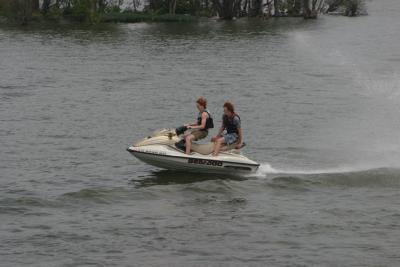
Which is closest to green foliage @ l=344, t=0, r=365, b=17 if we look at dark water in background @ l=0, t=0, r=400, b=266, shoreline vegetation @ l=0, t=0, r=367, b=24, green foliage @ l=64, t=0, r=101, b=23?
shoreline vegetation @ l=0, t=0, r=367, b=24

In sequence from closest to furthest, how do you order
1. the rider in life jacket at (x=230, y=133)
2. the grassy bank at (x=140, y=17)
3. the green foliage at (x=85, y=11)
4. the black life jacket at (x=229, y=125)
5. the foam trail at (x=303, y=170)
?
the rider in life jacket at (x=230, y=133), the black life jacket at (x=229, y=125), the foam trail at (x=303, y=170), the green foliage at (x=85, y=11), the grassy bank at (x=140, y=17)

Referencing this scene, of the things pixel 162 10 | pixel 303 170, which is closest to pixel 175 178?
pixel 303 170

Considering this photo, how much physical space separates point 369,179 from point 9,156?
11585 mm

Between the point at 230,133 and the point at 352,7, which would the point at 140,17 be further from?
the point at 230,133

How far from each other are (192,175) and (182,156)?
92 cm

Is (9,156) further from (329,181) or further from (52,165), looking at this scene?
(329,181)

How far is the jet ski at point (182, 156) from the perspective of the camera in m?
25.1

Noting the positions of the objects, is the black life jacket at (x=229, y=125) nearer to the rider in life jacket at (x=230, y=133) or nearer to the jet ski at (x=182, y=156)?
the rider in life jacket at (x=230, y=133)

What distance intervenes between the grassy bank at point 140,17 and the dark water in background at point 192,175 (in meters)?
20.3

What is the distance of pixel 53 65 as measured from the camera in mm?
52781

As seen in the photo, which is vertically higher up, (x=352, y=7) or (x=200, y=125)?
(x=200, y=125)

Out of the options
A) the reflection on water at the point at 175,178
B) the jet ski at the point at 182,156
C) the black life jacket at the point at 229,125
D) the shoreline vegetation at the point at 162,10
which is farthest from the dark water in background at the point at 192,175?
the shoreline vegetation at the point at 162,10

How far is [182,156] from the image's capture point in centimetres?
2523

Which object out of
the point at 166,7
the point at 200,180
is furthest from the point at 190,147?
the point at 166,7
